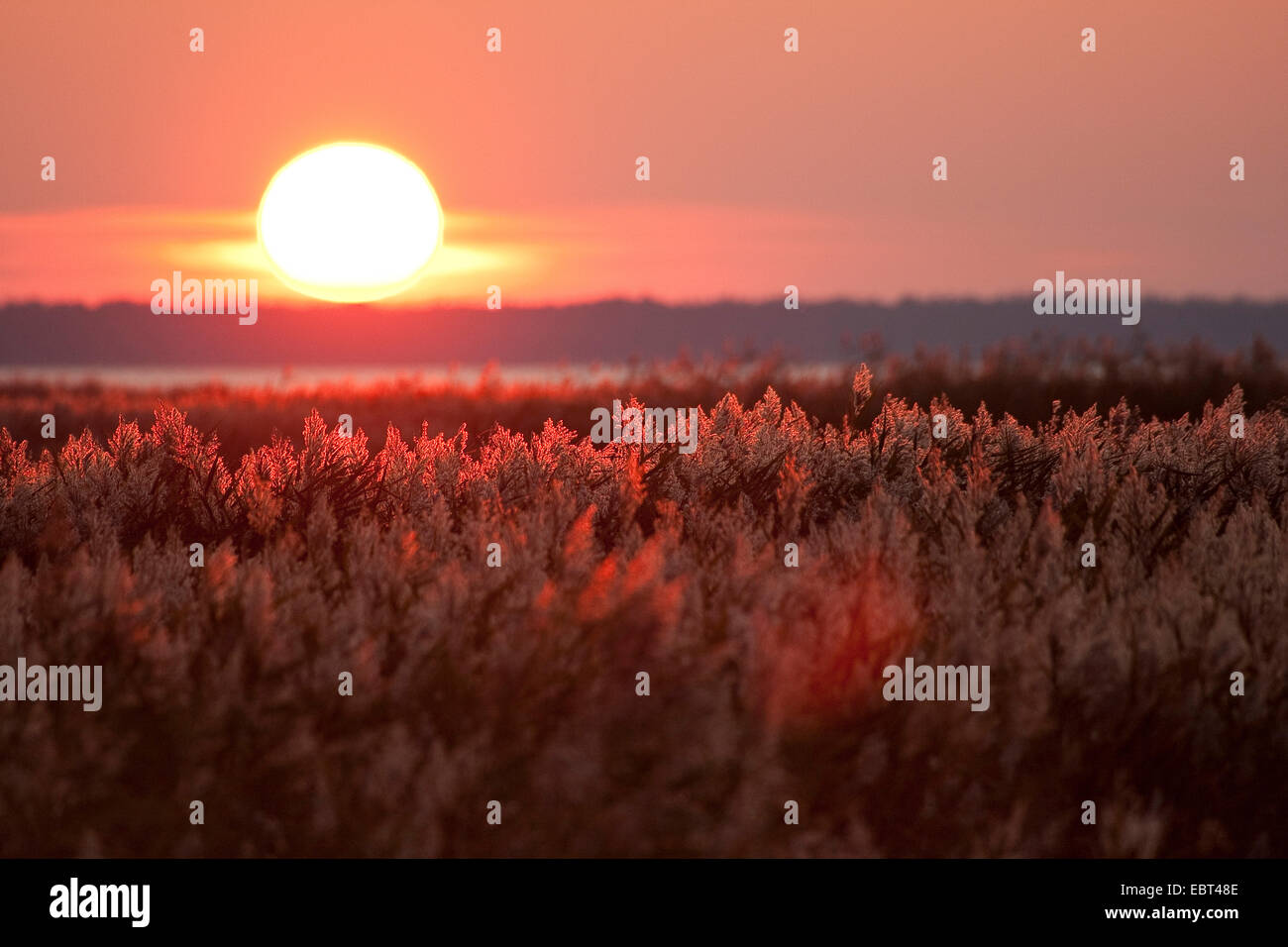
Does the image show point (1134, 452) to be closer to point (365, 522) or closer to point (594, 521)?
point (594, 521)

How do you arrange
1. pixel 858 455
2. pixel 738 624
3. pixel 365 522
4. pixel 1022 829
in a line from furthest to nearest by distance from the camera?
pixel 858 455
pixel 365 522
pixel 738 624
pixel 1022 829

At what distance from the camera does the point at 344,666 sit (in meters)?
4.36

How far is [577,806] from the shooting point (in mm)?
3826

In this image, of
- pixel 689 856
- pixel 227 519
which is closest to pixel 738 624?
pixel 689 856

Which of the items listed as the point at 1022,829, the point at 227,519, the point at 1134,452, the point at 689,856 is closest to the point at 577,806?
the point at 689,856

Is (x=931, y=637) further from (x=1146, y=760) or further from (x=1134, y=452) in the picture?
(x=1134, y=452)

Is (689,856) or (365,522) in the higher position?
(365,522)

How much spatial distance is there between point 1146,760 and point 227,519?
4751 mm

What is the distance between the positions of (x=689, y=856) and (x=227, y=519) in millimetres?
4019
